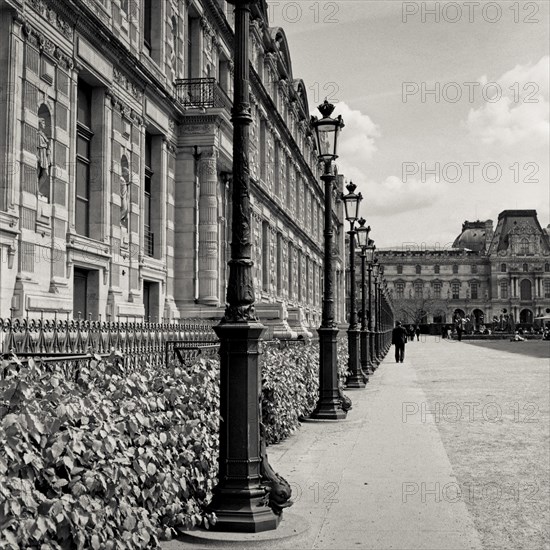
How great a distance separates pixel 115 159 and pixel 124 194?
1.10 metres

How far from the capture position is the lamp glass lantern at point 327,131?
13.3m

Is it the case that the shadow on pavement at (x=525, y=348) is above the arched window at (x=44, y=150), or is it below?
below

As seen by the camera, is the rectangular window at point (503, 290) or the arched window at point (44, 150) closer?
the arched window at point (44, 150)

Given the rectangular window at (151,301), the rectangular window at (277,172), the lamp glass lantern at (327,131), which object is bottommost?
the rectangular window at (151,301)

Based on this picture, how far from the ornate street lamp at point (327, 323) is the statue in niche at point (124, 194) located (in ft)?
27.4

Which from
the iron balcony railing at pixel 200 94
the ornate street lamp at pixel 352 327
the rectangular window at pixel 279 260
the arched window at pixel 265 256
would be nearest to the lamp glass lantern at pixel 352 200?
the ornate street lamp at pixel 352 327

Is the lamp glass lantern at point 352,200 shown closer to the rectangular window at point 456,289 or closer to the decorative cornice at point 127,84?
the decorative cornice at point 127,84

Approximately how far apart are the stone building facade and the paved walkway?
284 inches

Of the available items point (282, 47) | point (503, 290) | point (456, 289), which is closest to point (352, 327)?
point (282, 47)

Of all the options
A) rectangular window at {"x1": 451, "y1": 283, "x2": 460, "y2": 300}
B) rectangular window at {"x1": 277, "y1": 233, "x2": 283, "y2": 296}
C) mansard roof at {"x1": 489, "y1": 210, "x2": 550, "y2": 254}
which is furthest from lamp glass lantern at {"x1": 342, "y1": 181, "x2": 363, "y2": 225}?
mansard roof at {"x1": 489, "y1": 210, "x2": 550, "y2": 254}

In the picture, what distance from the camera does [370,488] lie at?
26.7 feet

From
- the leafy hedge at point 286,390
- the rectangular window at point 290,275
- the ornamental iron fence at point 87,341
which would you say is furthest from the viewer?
the rectangular window at point 290,275

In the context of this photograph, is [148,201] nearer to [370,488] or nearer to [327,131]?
[327,131]

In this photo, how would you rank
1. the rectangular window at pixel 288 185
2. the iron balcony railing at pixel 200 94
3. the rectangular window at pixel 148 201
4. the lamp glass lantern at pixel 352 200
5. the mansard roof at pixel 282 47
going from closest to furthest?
the lamp glass lantern at pixel 352 200
the rectangular window at pixel 148 201
the iron balcony railing at pixel 200 94
the mansard roof at pixel 282 47
the rectangular window at pixel 288 185
